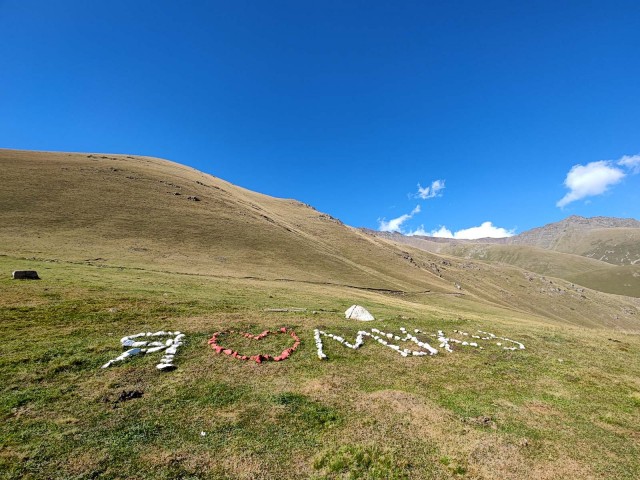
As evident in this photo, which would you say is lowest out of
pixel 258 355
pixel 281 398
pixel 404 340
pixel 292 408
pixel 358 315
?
pixel 292 408

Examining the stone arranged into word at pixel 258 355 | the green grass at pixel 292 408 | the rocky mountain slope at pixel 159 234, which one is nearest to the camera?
the green grass at pixel 292 408

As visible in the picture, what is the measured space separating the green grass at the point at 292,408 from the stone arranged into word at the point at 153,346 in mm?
554

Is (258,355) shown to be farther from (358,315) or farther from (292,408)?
(358,315)

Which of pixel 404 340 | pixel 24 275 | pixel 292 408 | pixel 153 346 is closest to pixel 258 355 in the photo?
pixel 292 408

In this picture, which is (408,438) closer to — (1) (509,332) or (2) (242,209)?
(1) (509,332)

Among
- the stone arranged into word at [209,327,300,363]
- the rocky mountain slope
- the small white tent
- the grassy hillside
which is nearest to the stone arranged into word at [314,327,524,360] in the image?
the grassy hillside

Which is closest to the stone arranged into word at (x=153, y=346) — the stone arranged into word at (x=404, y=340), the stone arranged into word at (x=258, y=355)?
the stone arranged into word at (x=258, y=355)

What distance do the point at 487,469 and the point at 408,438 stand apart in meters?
2.94

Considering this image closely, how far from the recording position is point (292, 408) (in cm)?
1552

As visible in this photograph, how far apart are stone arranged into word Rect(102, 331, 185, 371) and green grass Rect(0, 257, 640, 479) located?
1.82 ft

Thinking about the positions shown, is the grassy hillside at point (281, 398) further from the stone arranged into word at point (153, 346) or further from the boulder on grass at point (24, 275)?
the boulder on grass at point (24, 275)

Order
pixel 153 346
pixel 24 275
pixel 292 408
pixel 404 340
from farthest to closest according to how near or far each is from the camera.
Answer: pixel 24 275
pixel 404 340
pixel 153 346
pixel 292 408

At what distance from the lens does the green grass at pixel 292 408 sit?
1185cm

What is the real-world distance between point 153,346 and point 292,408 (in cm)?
1041
